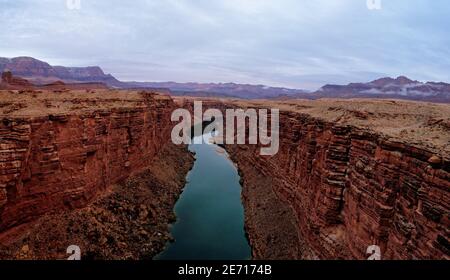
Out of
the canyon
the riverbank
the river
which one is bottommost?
the river

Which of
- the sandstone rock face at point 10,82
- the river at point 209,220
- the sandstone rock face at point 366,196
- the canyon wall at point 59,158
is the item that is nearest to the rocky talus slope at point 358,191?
the sandstone rock face at point 366,196

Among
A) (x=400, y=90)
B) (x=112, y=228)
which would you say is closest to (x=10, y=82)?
(x=112, y=228)

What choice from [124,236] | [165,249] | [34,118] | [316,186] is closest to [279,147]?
[316,186]

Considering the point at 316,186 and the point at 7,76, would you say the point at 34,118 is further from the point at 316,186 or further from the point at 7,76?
the point at 7,76

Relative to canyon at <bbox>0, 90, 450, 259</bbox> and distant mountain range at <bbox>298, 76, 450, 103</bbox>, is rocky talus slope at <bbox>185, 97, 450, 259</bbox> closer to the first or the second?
canyon at <bbox>0, 90, 450, 259</bbox>

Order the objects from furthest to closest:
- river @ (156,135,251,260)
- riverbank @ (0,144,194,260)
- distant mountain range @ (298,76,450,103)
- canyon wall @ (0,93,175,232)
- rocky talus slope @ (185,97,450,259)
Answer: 1. distant mountain range @ (298,76,450,103)
2. river @ (156,135,251,260)
3. riverbank @ (0,144,194,260)
4. canyon wall @ (0,93,175,232)
5. rocky talus slope @ (185,97,450,259)

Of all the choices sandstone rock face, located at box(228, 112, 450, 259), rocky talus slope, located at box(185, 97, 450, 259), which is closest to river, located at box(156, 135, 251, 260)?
rocky talus slope, located at box(185, 97, 450, 259)
